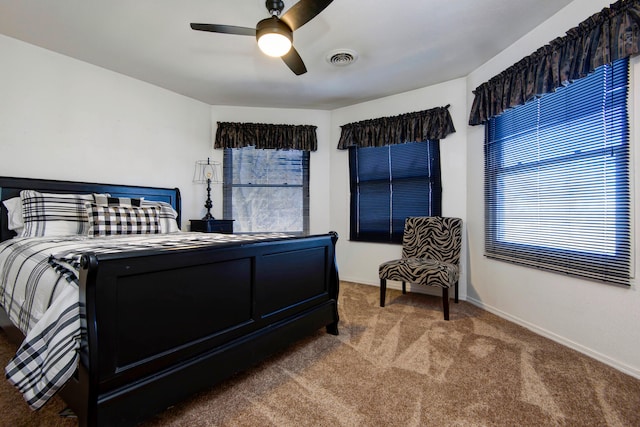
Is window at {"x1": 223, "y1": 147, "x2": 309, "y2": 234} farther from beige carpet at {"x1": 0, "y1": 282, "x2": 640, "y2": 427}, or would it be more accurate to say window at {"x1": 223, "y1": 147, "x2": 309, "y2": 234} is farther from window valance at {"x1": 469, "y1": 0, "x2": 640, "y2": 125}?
window valance at {"x1": 469, "y1": 0, "x2": 640, "y2": 125}

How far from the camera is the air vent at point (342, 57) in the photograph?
2.76m

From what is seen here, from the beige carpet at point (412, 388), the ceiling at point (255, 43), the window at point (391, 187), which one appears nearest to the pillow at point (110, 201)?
the beige carpet at point (412, 388)

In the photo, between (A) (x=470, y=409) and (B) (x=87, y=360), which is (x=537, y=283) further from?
(B) (x=87, y=360)

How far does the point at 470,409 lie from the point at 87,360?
1724mm

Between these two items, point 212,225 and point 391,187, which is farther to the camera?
point 391,187

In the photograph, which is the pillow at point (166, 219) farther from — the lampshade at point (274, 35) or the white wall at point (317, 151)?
Answer: the lampshade at point (274, 35)

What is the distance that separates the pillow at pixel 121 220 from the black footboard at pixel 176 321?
1494mm

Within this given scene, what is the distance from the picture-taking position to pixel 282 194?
4.25m

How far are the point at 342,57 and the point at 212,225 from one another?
2374 millimetres

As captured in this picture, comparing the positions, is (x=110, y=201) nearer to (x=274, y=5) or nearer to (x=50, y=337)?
(x=50, y=337)

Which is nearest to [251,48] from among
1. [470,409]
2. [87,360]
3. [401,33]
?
[401,33]

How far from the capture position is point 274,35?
188cm

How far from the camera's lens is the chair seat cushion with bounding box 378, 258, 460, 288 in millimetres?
2688

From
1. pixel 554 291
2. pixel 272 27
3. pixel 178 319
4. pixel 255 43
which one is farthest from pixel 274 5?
pixel 554 291
